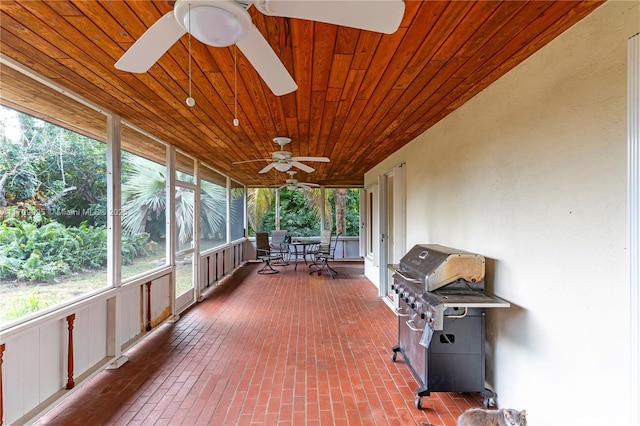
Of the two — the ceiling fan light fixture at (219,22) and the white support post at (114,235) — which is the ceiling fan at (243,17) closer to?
the ceiling fan light fixture at (219,22)

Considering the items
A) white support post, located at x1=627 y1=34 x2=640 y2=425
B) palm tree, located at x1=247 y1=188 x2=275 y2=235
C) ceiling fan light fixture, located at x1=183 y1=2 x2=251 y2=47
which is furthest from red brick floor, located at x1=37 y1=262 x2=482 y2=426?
palm tree, located at x1=247 y1=188 x2=275 y2=235

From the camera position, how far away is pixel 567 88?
5.07 feet

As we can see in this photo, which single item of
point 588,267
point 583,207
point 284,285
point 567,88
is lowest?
point 284,285

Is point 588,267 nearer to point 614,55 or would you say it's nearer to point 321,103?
point 614,55

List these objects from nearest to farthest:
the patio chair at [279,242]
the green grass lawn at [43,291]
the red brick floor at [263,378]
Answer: the green grass lawn at [43,291] → the red brick floor at [263,378] → the patio chair at [279,242]

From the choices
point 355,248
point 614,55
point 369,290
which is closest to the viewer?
point 614,55

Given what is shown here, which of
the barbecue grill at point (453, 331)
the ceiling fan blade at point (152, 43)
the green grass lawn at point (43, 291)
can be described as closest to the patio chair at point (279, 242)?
the green grass lawn at point (43, 291)

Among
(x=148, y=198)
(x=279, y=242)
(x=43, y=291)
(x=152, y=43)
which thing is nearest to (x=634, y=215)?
(x=152, y=43)

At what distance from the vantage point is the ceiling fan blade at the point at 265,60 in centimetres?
119

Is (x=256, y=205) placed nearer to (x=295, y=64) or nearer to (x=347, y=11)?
(x=295, y=64)

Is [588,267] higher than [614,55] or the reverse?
the reverse

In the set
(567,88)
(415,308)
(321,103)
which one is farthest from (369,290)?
(567,88)

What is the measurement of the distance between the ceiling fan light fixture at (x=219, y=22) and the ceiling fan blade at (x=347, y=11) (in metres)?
0.09

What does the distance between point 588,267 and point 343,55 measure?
1759 mm
